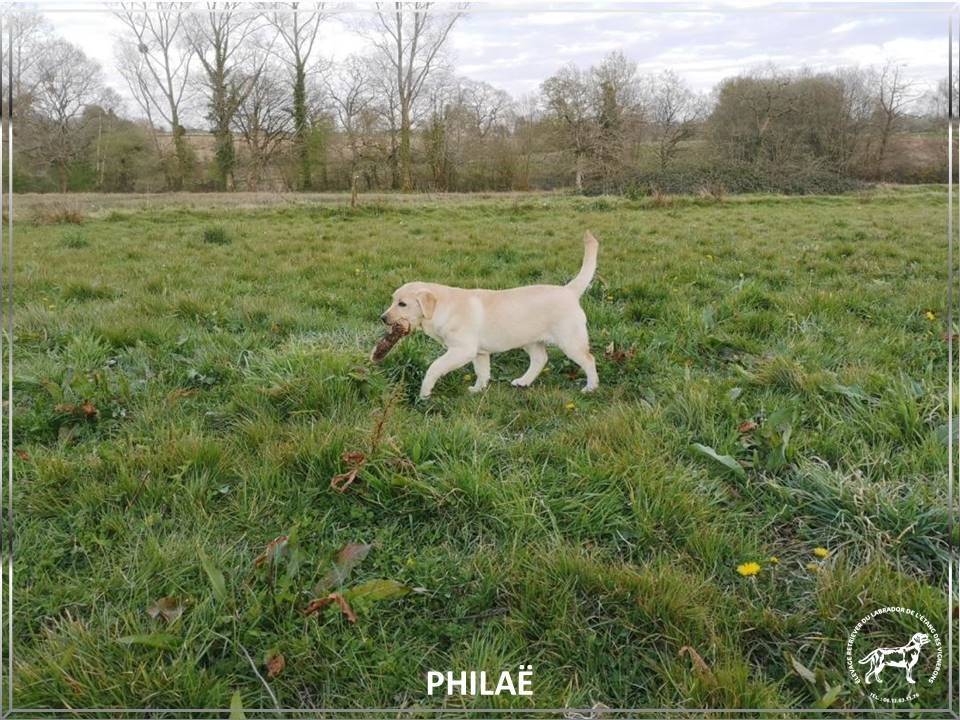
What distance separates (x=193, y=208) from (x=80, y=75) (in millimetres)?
782

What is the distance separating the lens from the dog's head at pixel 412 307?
2945mm

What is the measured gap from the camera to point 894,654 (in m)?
1.65

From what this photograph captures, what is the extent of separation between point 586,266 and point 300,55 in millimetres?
1694

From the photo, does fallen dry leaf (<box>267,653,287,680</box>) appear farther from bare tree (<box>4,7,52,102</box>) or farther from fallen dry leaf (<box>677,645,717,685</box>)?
bare tree (<box>4,7,52,102</box>)

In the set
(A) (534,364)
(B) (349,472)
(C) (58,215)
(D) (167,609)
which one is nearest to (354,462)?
(B) (349,472)

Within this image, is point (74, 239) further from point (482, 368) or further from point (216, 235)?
point (482, 368)

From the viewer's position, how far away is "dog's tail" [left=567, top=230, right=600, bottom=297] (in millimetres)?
3143

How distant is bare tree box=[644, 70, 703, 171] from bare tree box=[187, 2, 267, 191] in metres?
1.71

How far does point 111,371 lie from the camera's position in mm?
3234

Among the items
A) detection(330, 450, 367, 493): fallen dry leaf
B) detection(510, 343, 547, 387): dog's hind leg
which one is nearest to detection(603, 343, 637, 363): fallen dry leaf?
detection(510, 343, 547, 387): dog's hind leg

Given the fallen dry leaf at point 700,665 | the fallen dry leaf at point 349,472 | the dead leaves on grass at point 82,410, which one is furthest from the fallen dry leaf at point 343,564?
the dead leaves on grass at point 82,410

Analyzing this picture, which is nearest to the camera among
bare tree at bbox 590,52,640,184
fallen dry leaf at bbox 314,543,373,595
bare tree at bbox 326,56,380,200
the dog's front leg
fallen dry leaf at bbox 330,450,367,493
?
fallen dry leaf at bbox 314,543,373,595

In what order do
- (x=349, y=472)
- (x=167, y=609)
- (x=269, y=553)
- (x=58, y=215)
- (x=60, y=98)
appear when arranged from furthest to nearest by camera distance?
(x=58, y=215) → (x=60, y=98) → (x=349, y=472) → (x=269, y=553) → (x=167, y=609)

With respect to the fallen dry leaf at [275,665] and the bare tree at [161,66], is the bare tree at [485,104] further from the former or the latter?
the fallen dry leaf at [275,665]
